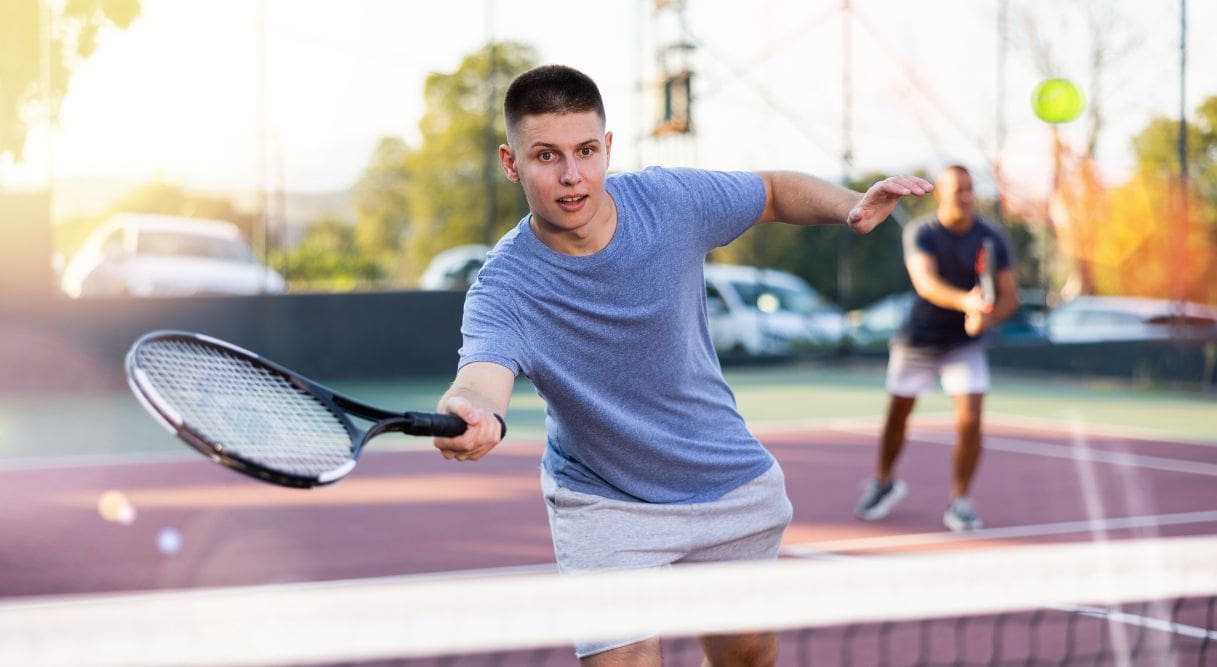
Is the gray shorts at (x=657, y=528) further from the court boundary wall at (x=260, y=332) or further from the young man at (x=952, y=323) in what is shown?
the court boundary wall at (x=260, y=332)

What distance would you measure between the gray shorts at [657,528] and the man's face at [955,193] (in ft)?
10.6

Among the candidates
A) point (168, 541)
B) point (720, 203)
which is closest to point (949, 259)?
point (720, 203)

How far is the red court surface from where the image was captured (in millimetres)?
5500

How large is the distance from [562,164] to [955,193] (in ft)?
12.2

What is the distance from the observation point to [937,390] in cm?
1413

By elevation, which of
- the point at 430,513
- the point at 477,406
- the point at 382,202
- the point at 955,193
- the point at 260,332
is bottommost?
the point at 430,513

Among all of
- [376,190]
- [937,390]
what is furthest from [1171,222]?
[376,190]

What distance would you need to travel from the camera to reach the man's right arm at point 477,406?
207 cm

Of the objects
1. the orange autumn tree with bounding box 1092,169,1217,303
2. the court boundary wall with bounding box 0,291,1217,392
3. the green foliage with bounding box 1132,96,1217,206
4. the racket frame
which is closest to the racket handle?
the racket frame

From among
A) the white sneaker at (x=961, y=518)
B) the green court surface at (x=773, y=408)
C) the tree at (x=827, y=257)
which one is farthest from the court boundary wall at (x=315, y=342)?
the tree at (x=827, y=257)

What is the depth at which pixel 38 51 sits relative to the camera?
39.6ft

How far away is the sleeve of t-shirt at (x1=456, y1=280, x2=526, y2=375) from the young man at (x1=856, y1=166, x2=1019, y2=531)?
3581 millimetres

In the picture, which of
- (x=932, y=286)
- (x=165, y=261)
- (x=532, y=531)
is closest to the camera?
(x=932, y=286)

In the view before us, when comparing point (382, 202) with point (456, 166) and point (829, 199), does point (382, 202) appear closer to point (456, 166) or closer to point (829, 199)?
point (456, 166)
